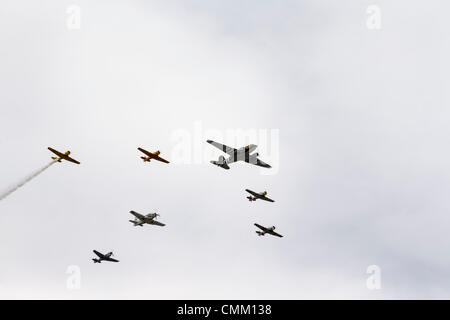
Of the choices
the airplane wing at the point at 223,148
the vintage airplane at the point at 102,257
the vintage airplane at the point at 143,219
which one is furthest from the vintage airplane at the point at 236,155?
the vintage airplane at the point at 102,257

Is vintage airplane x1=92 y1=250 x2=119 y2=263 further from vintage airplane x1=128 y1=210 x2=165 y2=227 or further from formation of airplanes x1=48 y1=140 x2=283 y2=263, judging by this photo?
vintage airplane x1=128 y1=210 x2=165 y2=227

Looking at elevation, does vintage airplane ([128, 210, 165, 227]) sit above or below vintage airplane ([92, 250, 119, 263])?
above

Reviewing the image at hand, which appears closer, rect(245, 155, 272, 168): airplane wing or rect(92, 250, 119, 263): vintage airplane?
rect(245, 155, 272, 168): airplane wing

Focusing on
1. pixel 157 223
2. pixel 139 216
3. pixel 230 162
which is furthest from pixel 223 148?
pixel 139 216

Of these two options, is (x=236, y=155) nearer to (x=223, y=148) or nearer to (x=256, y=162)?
(x=223, y=148)

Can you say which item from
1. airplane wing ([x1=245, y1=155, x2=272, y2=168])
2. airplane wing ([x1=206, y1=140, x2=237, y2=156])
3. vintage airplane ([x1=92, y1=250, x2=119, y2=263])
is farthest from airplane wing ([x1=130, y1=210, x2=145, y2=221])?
airplane wing ([x1=245, y1=155, x2=272, y2=168])

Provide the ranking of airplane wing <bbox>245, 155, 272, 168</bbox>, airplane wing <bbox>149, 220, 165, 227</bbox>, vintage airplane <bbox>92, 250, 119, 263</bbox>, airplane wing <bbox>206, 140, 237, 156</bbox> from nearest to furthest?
airplane wing <bbox>245, 155, 272, 168</bbox> < airplane wing <bbox>206, 140, 237, 156</bbox> < airplane wing <bbox>149, 220, 165, 227</bbox> < vintage airplane <bbox>92, 250, 119, 263</bbox>
